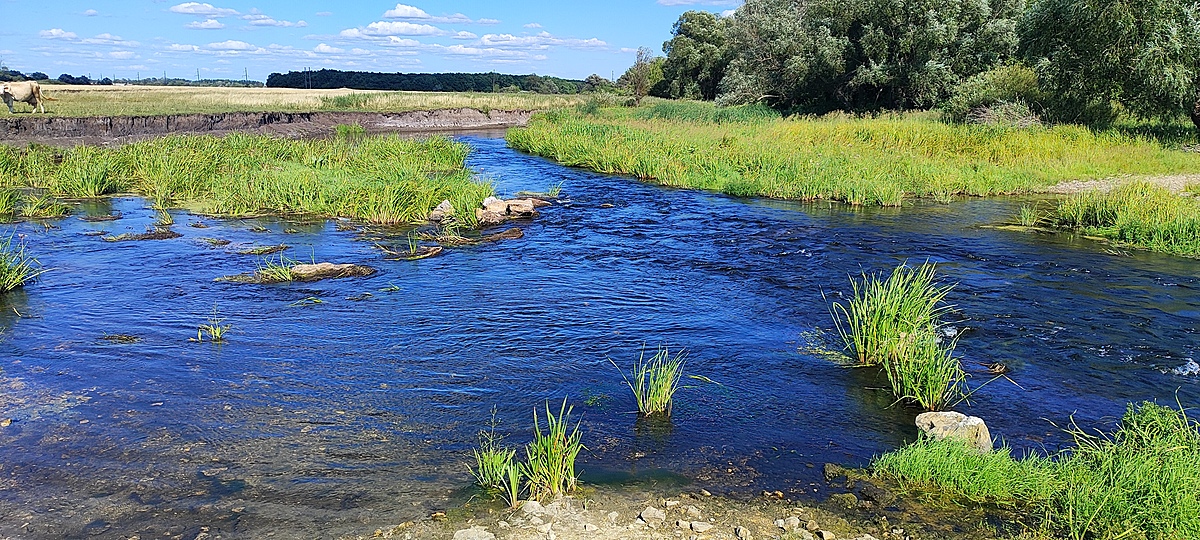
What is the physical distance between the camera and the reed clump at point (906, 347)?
674 cm

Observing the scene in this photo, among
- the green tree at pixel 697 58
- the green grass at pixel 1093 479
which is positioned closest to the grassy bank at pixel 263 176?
the green grass at pixel 1093 479

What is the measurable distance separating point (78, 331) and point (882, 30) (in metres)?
29.8

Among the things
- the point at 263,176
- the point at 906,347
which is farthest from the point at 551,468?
the point at 263,176

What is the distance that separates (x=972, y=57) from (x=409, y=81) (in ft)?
335

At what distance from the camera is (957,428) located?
568 cm

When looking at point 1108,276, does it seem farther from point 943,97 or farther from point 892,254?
point 943,97

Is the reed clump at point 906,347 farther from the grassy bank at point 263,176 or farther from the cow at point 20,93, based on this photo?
the cow at point 20,93

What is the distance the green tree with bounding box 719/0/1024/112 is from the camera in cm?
3089

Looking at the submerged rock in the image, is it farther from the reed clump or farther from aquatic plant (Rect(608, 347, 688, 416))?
the reed clump

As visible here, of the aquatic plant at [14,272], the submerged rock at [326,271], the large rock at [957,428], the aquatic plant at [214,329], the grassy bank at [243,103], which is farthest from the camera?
the grassy bank at [243,103]

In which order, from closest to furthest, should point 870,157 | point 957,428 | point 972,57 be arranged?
point 957,428 → point 870,157 → point 972,57

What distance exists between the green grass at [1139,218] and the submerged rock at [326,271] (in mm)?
11316

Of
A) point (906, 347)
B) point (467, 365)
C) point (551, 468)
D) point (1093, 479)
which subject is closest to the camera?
point (1093, 479)

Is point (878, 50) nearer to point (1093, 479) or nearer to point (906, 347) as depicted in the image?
point (906, 347)
